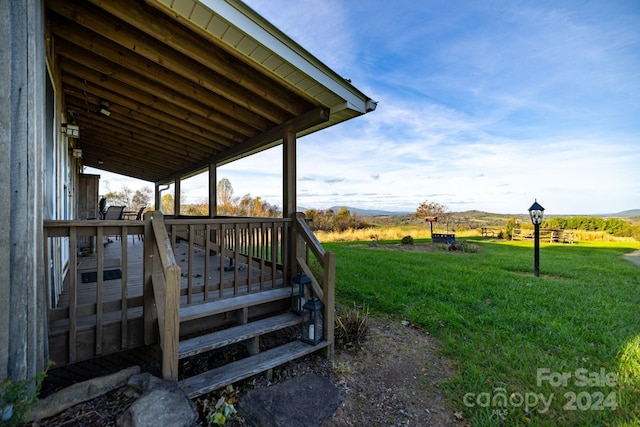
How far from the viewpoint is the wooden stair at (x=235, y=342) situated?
2.25 m

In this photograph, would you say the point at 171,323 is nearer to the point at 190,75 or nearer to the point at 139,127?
the point at 190,75

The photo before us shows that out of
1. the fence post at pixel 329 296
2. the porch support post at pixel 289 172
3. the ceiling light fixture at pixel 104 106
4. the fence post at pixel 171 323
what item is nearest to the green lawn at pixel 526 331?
the fence post at pixel 329 296

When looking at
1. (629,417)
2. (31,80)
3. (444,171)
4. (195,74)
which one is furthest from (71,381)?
(444,171)

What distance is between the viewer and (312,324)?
9.61 feet

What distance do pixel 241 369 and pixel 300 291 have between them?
3.29 ft

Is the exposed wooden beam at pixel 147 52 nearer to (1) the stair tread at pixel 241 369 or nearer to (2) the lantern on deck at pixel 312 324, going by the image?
(2) the lantern on deck at pixel 312 324

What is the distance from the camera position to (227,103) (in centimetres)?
385

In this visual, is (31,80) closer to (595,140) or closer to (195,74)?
(195,74)

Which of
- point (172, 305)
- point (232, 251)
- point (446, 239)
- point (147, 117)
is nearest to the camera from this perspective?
point (172, 305)

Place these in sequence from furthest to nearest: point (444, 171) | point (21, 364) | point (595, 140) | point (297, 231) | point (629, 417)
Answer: point (444, 171), point (595, 140), point (297, 231), point (629, 417), point (21, 364)

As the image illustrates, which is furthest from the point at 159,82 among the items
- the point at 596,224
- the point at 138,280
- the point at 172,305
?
the point at 596,224

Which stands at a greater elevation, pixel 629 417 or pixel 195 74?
pixel 195 74

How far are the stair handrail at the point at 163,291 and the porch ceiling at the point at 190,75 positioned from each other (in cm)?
171

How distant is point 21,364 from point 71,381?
1.42 metres
